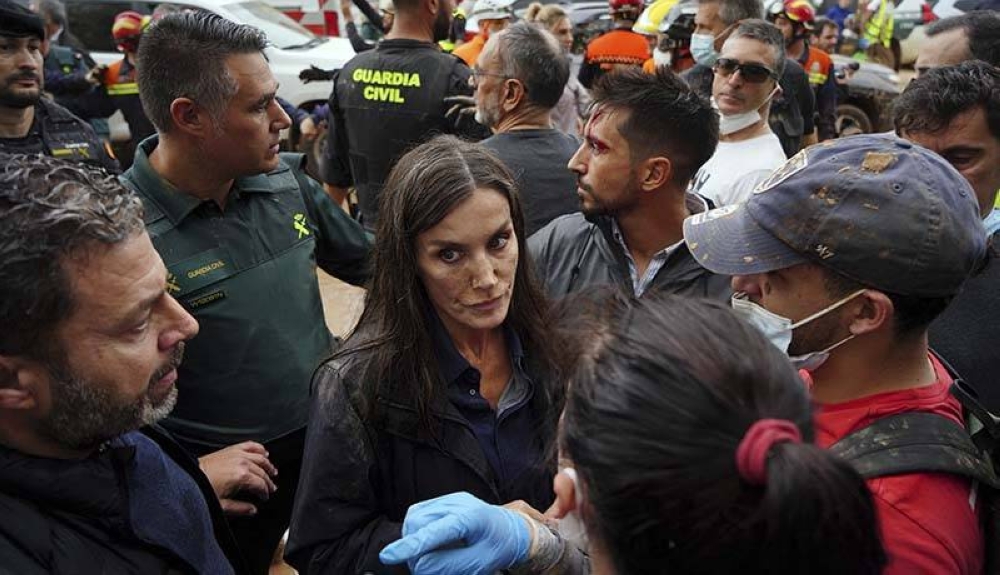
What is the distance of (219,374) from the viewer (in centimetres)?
249

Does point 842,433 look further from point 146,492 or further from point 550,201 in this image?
point 550,201

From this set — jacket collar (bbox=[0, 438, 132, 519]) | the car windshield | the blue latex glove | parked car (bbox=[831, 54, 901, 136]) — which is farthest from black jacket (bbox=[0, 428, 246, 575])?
parked car (bbox=[831, 54, 901, 136])

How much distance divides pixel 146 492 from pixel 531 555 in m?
0.75

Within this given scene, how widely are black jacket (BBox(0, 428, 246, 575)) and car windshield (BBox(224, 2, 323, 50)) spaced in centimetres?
876

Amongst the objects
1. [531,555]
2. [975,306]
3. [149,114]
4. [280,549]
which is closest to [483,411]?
[531,555]

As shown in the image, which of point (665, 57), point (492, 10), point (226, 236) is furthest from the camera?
point (492, 10)

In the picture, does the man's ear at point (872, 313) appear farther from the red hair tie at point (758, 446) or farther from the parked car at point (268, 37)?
the parked car at point (268, 37)

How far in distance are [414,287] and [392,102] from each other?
8.85 ft

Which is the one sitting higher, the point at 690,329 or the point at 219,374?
the point at 690,329

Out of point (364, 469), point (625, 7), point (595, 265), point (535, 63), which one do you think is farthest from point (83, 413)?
point (625, 7)

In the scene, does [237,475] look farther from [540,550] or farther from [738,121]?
[738,121]

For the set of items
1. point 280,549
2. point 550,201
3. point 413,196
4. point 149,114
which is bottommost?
point 280,549

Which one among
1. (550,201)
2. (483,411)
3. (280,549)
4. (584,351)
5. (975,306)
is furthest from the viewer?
Result: (280,549)

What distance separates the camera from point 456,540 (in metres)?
1.52
